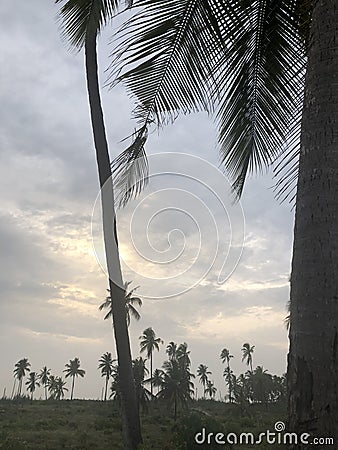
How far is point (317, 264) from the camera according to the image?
195 centimetres

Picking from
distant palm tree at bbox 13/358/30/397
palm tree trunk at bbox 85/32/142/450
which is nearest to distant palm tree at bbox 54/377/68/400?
distant palm tree at bbox 13/358/30/397

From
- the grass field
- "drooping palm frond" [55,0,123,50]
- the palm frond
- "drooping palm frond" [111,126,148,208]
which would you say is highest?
"drooping palm frond" [55,0,123,50]

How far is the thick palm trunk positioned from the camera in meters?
1.82

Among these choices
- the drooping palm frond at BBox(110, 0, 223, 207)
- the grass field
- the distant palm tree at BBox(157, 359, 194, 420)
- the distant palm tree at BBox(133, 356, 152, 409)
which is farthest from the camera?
the distant palm tree at BBox(157, 359, 194, 420)

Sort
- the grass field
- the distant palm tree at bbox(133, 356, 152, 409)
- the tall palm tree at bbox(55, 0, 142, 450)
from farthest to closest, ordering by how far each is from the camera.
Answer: the distant palm tree at bbox(133, 356, 152, 409), the grass field, the tall palm tree at bbox(55, 0, 142, 450)

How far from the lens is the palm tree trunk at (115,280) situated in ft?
32.6

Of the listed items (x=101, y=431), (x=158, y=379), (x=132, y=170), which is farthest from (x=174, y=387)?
(x=132, y=170)

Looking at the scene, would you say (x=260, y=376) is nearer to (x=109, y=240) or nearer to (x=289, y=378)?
(x=109, y=240)

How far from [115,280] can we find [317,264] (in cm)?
911

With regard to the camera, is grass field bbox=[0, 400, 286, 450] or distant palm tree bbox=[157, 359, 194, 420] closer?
grass field bbox=[0, 400, 286, 450]

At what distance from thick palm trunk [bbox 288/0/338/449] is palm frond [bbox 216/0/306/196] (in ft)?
4.96

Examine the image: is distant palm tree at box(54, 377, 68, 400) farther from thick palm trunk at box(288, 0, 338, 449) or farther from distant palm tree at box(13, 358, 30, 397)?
thick palm trunk at box(288, 0, 338, 449)

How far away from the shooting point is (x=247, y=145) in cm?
423

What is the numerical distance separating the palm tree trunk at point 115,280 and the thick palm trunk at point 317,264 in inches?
293
